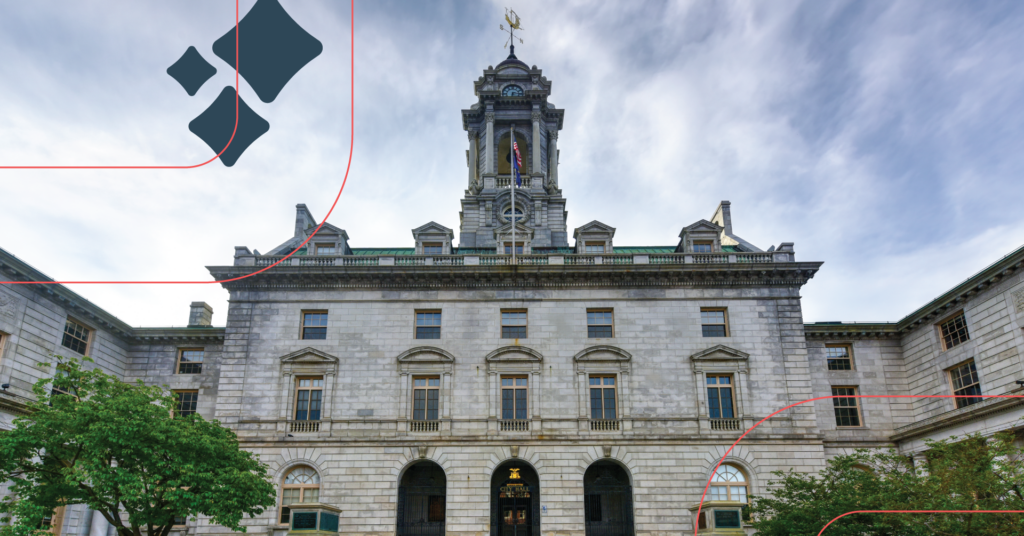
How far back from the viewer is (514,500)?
3528 cm

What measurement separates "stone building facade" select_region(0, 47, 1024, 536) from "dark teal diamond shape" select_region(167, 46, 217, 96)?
26.0m

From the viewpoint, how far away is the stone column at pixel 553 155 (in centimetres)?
4803

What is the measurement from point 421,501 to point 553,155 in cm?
2468

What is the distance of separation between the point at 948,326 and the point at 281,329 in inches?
1281

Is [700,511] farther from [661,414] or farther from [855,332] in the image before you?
[855,332]

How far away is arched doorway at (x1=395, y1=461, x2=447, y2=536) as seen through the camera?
1352 inches

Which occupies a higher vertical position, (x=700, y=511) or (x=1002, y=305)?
(x=1002, y=305)

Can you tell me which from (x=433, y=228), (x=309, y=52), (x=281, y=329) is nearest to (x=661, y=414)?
(x=433, y=228)

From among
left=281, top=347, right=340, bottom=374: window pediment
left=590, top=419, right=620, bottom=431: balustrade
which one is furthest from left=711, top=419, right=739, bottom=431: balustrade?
left=281, top=347, right=340, bottom=374: window pediment

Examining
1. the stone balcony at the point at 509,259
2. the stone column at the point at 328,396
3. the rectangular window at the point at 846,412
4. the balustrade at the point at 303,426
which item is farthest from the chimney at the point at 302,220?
the rectangular window at the point at 846,412

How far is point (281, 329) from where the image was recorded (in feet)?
119

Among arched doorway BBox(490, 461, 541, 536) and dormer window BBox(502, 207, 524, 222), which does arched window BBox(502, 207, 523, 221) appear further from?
arched doorway BBox(490, 461, 541, 536)

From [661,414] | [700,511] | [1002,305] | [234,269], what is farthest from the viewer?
[234,269]

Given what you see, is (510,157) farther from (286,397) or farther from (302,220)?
(286,397)
